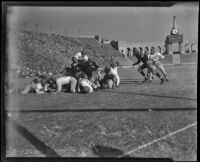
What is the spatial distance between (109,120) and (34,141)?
38.5 inches

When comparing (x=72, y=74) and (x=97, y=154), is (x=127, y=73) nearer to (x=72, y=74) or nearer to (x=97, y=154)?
(x=72, y=74)

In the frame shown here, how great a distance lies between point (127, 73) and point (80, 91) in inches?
28.0

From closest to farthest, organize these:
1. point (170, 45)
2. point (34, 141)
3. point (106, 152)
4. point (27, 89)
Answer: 1. point (106, 152)
2. point (34, 141)
3. point (170, 45)
4. point (27, 89)

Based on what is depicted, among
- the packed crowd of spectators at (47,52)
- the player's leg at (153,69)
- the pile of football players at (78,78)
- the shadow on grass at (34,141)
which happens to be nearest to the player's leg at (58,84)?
the pile of football players at (78,78)

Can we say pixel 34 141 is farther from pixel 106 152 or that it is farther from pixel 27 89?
pixel 106 152

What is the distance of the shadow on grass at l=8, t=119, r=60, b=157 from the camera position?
3.48 meters

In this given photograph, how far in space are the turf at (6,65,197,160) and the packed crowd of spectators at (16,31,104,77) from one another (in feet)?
1.23

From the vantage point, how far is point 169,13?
3553 mm

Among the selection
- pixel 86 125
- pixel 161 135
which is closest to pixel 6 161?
pixel 86 125

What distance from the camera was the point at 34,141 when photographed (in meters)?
3.59

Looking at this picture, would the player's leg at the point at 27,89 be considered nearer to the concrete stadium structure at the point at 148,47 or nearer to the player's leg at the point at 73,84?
the player's leg at the point at 73,84

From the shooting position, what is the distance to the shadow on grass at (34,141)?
348 centimetres

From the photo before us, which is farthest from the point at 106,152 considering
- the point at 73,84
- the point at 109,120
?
the point at 73,84

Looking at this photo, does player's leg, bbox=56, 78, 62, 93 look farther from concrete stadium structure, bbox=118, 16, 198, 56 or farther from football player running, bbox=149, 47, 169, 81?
football player running, bbox=149, 47, 169, 81
